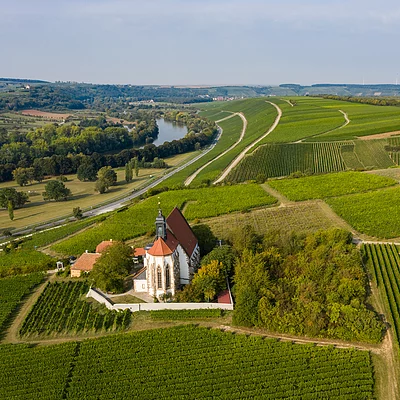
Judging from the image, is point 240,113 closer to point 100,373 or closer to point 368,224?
point 368,224

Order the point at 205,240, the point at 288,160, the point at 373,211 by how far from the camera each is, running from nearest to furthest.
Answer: the point at 205,240 < the point at 373,211 < the point at 288,160

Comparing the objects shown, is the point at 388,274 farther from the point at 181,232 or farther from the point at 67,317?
the point at 67,317

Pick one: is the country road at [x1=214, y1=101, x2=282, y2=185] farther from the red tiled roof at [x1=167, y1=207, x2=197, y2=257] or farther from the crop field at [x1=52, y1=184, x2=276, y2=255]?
the red tiled roof at [x1=167, y1=207, x2=197, y2=257]

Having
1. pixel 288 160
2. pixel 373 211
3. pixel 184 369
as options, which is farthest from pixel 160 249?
pixel 288 160

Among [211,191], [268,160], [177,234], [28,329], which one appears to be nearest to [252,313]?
[177,234]

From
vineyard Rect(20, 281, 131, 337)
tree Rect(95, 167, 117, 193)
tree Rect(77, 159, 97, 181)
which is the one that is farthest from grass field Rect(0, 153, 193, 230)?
vineyard Rect(20, 281, 131, 337)

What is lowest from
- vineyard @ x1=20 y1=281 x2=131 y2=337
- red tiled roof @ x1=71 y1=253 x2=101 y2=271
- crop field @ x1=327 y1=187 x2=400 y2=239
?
vineyard @ x1=20 y1=281 x2=131 y2=337

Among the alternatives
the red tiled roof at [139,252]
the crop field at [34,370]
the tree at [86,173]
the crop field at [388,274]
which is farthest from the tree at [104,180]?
the crop field at [388,274]
